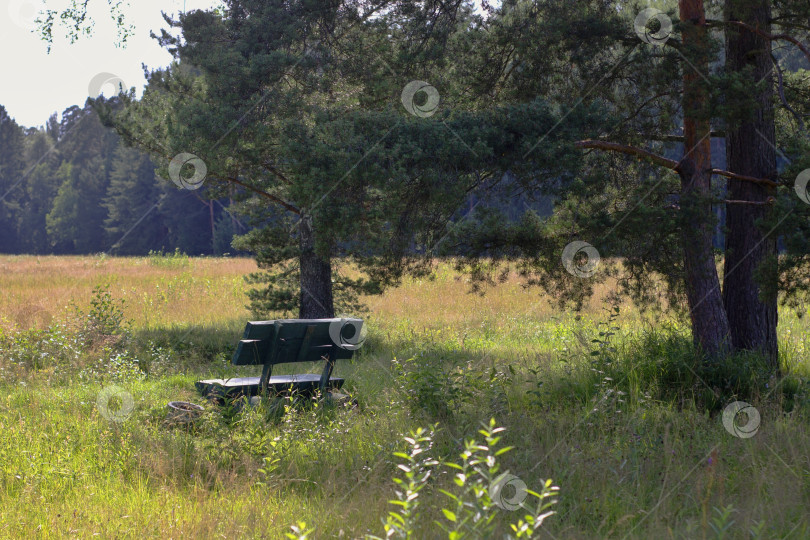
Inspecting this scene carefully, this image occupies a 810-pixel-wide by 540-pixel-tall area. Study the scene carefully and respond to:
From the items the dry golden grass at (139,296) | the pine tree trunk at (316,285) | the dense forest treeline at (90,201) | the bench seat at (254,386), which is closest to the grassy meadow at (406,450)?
the bench seat at (254,386)

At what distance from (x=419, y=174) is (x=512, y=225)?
5.83 feet

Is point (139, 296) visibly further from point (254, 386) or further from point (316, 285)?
point (254, 386)

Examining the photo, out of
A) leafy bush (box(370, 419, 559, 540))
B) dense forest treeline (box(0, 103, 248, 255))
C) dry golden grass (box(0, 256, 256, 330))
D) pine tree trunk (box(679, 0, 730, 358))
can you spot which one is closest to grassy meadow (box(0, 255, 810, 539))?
leafy bush (box(370, 419, 559, 540))

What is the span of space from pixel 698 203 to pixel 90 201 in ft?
232

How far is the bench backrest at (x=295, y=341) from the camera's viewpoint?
5781 mm

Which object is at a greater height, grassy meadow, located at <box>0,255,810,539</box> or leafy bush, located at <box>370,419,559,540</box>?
leafy bush, located at <box>370,419,559,540</box>

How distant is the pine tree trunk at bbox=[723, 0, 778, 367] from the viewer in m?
7.98

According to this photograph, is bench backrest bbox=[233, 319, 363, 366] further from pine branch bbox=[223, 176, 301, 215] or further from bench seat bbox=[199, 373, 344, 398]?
pine branch bbox=[223, 176, 301, 215]

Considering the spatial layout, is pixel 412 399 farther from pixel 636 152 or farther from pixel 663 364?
pixel 636 152

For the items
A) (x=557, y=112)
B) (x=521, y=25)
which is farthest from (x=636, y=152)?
(x=521, y=25)

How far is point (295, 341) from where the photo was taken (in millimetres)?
6066

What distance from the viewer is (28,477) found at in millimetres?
4582

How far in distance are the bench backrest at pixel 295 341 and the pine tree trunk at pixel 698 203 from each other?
12.2 feet

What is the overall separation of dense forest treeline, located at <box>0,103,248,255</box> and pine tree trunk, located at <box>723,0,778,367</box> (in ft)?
138
